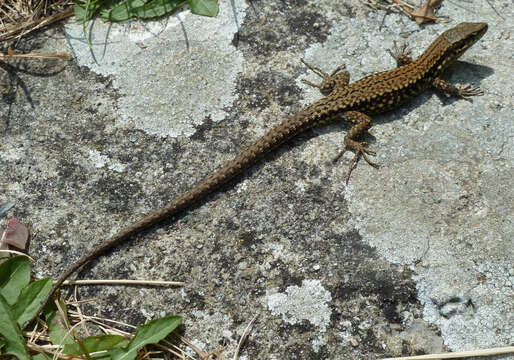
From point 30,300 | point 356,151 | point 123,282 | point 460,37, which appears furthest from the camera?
point 460,37

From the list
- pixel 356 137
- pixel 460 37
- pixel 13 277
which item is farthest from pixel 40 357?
pixel 460 37

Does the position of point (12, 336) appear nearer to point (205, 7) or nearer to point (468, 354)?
point (468, 354)

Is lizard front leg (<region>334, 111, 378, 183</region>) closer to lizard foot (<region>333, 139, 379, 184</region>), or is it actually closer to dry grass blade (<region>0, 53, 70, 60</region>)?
lizard foot (<region>333, 139, 379, 184</region>)

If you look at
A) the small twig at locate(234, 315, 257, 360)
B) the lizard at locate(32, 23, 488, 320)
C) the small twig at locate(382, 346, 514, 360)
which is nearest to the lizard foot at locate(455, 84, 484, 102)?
the lizard at locate(32, 23, 488, 320)

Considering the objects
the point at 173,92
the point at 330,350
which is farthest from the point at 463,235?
the point at 173,92

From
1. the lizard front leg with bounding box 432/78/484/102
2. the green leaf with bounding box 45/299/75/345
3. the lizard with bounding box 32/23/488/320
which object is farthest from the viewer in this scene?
the lizard front leg with bounding box 432/78/484/102

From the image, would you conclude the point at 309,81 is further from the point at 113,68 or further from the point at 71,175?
the point at 71,175
